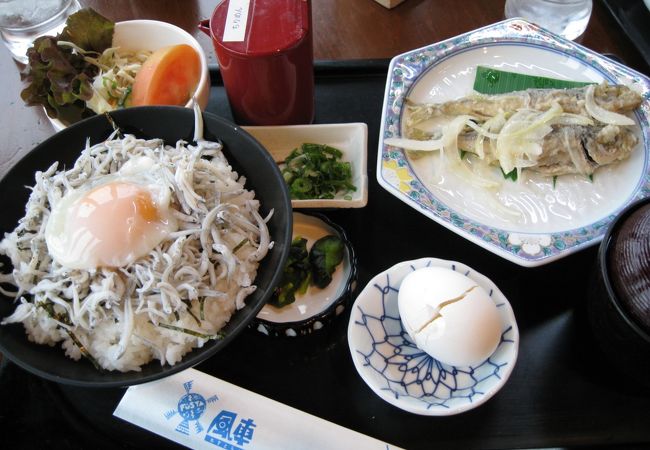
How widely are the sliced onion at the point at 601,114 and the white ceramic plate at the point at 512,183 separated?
0.28 feet

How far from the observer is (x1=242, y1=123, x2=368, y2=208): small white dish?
1.58m

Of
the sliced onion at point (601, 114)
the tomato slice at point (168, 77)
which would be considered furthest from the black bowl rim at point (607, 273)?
the tomato slice at point (168, 77)

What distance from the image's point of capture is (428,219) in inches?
61.9

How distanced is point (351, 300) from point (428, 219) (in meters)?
0.37

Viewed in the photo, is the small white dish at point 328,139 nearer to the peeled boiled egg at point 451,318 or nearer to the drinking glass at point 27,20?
the peeled boiled egg at point 451,318

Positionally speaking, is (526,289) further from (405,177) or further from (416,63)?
(416,63)

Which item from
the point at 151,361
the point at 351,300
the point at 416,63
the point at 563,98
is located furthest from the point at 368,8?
the point at 151,361

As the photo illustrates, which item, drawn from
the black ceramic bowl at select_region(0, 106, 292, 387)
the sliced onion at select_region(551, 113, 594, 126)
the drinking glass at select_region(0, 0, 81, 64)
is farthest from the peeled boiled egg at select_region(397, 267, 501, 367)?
the drinking glass at select_region(0, 0, 81, 64)

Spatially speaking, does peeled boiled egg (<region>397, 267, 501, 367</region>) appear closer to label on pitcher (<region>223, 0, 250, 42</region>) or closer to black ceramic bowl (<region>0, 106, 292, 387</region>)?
black ceramic bowl (<region>0, 106, 292, 387</region>)

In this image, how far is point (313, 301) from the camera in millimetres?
1394

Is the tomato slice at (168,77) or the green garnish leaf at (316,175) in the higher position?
the tomato slice at (168,77)

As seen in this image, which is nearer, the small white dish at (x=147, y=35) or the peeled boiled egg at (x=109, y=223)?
the peeled boiled egg at (x=109, y=223)

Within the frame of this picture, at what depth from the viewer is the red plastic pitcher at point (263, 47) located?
1465 millimetres

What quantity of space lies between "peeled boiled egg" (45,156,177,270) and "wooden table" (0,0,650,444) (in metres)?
0.84
